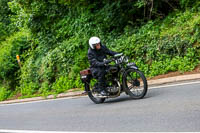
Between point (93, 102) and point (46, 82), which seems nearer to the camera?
point (93, 102)

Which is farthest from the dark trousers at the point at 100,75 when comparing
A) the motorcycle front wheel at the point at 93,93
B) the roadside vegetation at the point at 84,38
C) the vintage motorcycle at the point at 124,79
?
the roadside vegetation at the point at 84,38

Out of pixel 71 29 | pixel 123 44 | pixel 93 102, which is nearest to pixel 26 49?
pixel 71 29

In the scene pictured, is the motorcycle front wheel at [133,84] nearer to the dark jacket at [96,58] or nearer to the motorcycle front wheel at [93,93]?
the dark jacket at [96,58]

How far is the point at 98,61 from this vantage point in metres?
7.86

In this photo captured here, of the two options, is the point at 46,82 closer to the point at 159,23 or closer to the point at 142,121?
the point at 159,23

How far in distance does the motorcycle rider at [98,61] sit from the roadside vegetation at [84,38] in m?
2.98

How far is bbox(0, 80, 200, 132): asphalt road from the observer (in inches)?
209

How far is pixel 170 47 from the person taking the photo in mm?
10695

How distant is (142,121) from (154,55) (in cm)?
577

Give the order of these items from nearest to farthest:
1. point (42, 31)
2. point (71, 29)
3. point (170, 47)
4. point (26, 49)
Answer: point (170, 47) → point (71, 29) → point (42, 31) → point (26, 49)

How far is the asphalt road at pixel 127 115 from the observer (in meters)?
5.30

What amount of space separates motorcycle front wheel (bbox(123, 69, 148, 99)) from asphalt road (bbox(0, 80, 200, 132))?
0.70ft

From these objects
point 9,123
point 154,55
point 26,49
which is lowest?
point 9,123

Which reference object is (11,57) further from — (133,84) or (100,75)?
(133,84)
